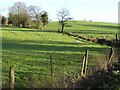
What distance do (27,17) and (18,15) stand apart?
3435mm

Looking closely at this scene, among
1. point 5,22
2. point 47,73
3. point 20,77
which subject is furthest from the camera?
point 5,22

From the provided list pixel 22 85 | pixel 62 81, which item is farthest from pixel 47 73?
pixel 62 81

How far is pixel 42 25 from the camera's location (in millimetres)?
87812

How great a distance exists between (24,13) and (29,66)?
7074 centimetres

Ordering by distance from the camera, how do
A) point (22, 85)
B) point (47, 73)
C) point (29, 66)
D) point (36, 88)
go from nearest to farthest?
point (36, 88)
point (22, 85)
point (47, 73)
point (29, 66)

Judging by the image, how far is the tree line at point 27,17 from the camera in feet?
275

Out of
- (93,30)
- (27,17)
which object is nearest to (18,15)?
(27,17)

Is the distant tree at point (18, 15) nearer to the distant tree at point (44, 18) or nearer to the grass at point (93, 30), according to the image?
the distant tree at point (44, 18)

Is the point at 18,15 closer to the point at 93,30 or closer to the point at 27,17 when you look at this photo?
the point at 27,17

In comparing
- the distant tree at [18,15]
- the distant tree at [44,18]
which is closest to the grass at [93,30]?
the distant tree at [44,18]

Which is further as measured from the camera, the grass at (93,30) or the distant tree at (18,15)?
the distant tree at (18,15)

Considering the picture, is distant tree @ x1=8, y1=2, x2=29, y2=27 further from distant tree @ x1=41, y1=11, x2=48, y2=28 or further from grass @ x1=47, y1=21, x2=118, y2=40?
grass @ x1=47, y1=21, x2=118, y2=40

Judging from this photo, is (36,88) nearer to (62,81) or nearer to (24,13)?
(62,81)

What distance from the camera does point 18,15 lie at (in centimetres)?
8669
